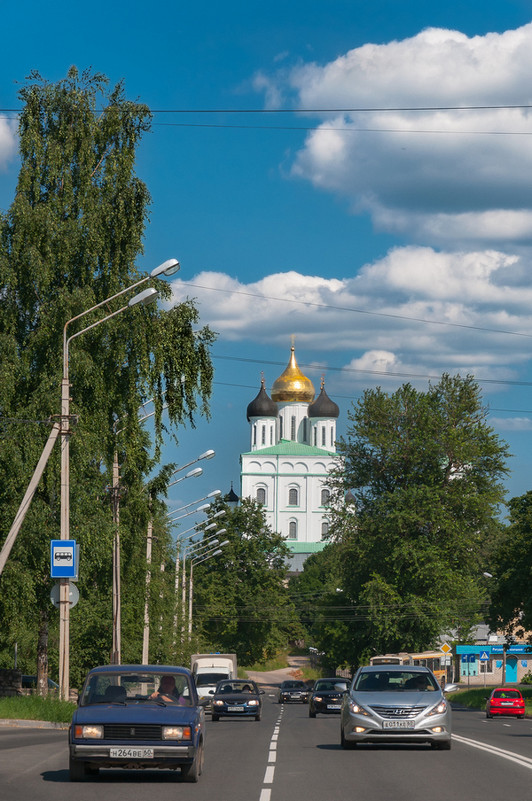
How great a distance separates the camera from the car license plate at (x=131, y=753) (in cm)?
1330

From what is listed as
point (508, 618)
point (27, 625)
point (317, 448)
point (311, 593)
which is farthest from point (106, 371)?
point (317, 448)

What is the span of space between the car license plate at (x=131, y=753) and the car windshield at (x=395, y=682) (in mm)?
6139

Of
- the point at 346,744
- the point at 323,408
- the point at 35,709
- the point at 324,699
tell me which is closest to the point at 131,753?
the point at 346,744

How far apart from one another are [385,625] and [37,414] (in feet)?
109

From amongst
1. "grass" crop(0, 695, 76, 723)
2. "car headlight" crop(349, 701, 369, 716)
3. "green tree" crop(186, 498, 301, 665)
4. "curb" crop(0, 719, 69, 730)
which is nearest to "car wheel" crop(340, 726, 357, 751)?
"car headlight" crop(349, 701, 369, 716)

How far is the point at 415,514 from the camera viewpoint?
193 ft

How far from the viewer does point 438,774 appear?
14516 millimetres

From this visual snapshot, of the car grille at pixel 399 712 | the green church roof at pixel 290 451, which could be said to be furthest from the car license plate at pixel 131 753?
the green church roof at pixel 290 451

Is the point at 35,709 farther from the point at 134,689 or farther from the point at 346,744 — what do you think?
the point at 134,689

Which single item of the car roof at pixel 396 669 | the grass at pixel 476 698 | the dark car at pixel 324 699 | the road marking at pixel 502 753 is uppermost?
the car roof at pixel 396 669

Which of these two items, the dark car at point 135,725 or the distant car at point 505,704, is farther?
the distant car at point 505,704

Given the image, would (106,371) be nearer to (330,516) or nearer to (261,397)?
(330,516)

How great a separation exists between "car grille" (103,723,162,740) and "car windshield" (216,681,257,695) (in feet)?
86.0

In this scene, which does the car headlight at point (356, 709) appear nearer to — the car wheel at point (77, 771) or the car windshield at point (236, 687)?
the car wheel at point (77, 771)
